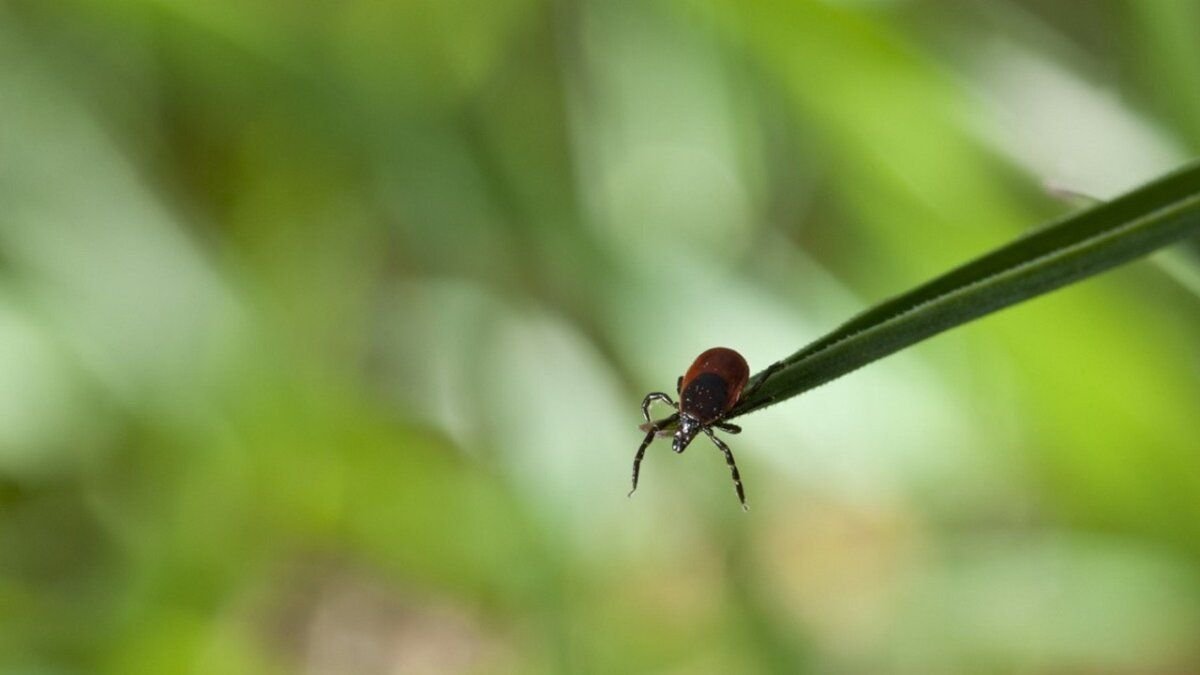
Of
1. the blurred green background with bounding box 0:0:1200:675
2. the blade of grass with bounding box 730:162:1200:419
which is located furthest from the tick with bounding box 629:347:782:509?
the blade of grass with bounding box 730:162:1200:419

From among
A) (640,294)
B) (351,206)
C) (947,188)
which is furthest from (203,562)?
(947,188)

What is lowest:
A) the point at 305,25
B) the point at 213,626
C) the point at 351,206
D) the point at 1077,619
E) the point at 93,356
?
the point at 1077,619

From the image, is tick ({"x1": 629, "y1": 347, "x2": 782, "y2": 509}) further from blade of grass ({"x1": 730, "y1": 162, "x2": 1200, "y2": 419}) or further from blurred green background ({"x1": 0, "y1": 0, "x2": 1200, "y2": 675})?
blade of grass ({"x1": 730, "y1": 162, "x2": 1200, "y2": 419})

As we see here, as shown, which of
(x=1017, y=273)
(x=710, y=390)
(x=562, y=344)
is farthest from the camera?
(x=562, y=344)

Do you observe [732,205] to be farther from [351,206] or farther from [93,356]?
[93,356]

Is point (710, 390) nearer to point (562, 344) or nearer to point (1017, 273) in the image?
point (562, 344)

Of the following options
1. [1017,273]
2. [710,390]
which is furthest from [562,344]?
[1017,273]
